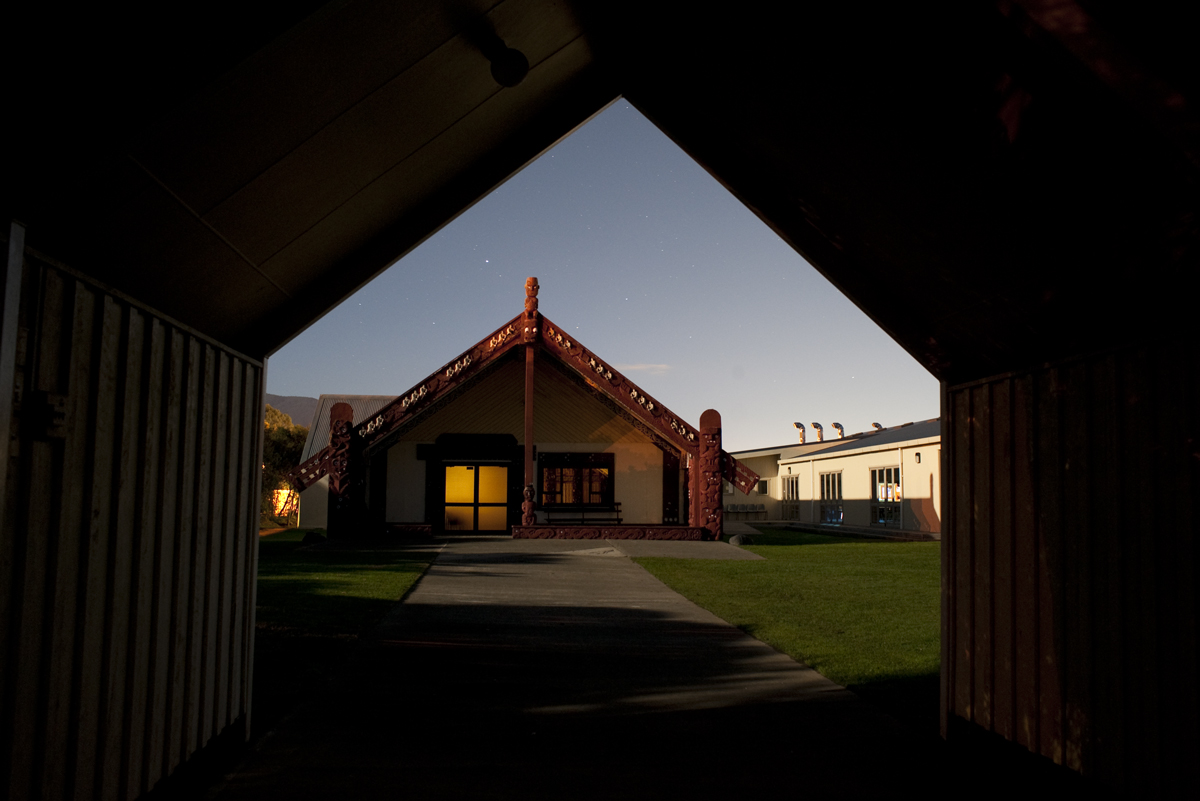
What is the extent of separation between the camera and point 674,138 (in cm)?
504

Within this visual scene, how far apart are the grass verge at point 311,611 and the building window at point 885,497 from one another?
16015mm

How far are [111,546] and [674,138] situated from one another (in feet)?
11.8

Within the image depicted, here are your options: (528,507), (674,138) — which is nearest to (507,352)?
(528,507)

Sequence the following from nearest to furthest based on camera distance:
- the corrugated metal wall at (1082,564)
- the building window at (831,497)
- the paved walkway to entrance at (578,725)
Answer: the corrugated metal wall at (1082,564)
the paved walkway to entrance at (578,725)
the building window at (831,497)

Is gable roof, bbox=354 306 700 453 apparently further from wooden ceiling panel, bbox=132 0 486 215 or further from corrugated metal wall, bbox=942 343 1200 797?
wooden ceiling panel, bbox=132 0 486 215

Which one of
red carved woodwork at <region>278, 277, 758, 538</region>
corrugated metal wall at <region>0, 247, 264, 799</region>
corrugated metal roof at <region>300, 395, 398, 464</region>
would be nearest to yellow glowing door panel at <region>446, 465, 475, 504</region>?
red carved woodwork at <region>278, 277, 758, 538</region>

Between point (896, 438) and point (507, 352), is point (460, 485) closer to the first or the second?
point (507, 352)

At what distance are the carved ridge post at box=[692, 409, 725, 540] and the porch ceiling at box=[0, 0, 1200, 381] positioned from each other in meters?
16.8

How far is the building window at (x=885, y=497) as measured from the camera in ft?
87.0

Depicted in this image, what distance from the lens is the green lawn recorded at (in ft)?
20.0

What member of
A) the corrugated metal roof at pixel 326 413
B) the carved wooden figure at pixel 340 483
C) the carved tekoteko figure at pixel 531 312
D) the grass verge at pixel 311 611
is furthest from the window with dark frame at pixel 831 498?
the grass verge at pixel 311 611

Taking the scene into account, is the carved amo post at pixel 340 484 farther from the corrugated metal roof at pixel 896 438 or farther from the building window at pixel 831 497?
the building window at pixel 831 497

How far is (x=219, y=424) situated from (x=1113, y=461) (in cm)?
383

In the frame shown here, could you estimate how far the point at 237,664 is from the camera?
4324 millimetres
